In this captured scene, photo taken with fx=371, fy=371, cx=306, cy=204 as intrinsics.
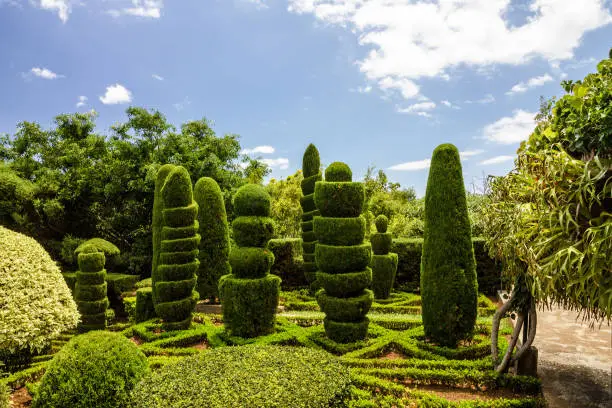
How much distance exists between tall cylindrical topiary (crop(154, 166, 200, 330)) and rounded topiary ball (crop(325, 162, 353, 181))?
4.04 metres

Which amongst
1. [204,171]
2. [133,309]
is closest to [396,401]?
[133,309]

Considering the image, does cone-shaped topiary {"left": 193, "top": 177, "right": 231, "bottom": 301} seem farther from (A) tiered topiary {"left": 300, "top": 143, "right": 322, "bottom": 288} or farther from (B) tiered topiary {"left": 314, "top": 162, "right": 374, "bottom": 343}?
(B) tiered topiary {"left": 314, "top": 162, "right": 374, "bottom": 343}

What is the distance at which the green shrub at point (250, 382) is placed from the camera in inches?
178

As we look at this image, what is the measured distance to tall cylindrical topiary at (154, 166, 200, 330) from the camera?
10.0m

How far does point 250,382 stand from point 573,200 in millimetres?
4557

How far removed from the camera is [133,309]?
527 inches

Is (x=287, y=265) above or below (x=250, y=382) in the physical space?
above

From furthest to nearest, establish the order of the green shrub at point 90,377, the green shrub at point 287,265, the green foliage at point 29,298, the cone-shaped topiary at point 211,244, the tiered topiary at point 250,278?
the green shrub at point 287,265 < the cone-shaped topiary at point 211,244 < the tiered topiary at point 250,278 < the green foliage at point 29,298 < the green shrub at point 90,377

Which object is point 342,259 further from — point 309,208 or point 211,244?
point 309,208

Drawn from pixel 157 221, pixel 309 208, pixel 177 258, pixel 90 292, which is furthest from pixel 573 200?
pixel 90 292

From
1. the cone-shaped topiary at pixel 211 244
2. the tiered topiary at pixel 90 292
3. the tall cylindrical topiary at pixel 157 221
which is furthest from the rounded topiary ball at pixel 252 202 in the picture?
the tiered topiary at pixel 90 292

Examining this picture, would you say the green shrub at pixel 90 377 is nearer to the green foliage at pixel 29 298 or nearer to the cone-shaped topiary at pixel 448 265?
the green foliage at pixel 29 298

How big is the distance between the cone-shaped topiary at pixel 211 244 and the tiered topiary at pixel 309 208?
3.80m

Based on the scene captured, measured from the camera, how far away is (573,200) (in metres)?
4.29
